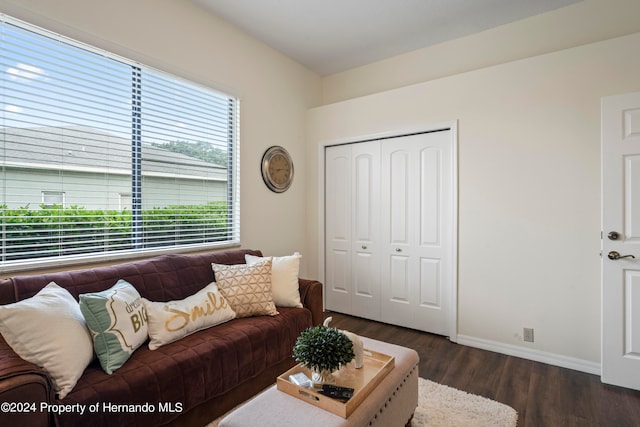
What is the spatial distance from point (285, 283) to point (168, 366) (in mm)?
1047

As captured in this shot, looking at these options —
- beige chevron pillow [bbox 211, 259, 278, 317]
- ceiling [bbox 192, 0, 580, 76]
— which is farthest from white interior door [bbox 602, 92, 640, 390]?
beige chevron pillow [bbox 211, 259, 278, 317]

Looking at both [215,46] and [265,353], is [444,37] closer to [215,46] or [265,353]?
[215,46]

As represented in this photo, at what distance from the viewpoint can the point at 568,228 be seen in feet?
8.16

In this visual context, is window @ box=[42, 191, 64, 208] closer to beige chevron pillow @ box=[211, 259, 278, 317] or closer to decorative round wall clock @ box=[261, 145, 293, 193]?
beige chevron pillow @ box=[211, 259, 278, 317]

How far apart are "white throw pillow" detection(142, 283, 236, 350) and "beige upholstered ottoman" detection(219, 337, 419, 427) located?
0.71 metres

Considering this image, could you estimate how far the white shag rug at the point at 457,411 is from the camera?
1814mm

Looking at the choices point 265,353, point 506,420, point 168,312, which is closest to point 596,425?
point 506,420

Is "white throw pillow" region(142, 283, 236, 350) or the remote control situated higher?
"white throw pillow" region(142, 283, 236, 350)

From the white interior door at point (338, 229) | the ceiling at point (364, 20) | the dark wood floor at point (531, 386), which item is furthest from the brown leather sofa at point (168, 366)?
the ceiling at point (364, 20)

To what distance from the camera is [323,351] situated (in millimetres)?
1347

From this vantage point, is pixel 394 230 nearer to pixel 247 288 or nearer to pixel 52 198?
pixel 247 288

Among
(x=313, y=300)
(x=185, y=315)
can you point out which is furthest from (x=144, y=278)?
(x=313, y=300)

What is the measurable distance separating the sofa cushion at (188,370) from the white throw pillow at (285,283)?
0.19 meters

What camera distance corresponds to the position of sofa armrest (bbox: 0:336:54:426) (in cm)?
109
